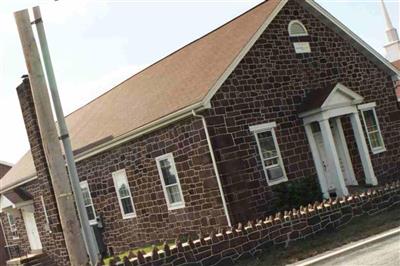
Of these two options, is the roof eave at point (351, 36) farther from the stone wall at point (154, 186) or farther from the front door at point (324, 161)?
the stone wall at point (154, 186)

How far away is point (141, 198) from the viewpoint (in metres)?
18.2

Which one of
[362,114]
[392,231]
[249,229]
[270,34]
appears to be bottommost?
[392,231]

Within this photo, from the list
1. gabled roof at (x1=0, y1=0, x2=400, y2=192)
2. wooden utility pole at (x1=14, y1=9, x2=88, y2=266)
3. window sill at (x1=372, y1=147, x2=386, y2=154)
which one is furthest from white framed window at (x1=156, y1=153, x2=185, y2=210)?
wooden utility pole at (x1=14, y1=9, x2=88, y2=266)

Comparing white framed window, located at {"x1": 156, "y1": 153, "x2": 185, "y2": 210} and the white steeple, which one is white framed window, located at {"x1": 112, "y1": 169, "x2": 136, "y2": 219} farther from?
the white steeple

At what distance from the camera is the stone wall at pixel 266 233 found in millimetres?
9961

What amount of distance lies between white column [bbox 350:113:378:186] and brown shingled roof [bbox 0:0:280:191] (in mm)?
4777

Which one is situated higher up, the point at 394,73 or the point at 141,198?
A: the point at 394,73

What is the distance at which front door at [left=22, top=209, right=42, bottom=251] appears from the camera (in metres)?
26.8

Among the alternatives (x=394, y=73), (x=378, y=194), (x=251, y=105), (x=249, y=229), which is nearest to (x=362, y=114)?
(x=394, y=73)

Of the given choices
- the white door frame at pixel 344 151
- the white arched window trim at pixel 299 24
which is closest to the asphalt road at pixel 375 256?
the white door frame at pixel 344 151

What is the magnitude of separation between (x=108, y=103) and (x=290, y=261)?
16.1m

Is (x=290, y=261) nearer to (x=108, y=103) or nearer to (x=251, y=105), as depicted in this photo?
(x=251, y=105)

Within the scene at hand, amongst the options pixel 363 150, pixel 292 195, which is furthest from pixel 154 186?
pixel 363 150

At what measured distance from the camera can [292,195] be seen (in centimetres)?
1569
